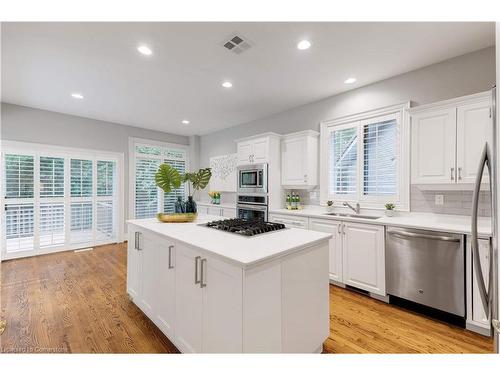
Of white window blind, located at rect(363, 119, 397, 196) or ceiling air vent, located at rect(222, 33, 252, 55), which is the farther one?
white window blind, located at rect(363, 119, 397, 196)

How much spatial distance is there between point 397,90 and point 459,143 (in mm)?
1052

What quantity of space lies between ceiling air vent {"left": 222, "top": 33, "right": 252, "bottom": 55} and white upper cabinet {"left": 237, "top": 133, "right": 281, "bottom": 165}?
162 centimetres

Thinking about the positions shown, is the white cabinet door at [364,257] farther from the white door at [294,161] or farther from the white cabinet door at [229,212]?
the white cabinet door at [229,212]

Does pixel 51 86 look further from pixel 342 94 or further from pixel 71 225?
pixel 342 94

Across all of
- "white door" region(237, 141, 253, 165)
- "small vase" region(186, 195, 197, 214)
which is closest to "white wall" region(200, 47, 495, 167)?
"white door" region(237, 141, 253, 165)

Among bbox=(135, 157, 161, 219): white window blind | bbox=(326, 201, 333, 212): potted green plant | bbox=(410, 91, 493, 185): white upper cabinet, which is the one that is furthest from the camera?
bbox=(135, 157, 161, 219): white window blind

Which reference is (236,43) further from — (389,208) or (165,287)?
(389,208)

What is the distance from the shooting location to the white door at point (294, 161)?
3678mm

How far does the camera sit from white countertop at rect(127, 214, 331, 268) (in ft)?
4.12

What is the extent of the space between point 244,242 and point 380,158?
246 cm

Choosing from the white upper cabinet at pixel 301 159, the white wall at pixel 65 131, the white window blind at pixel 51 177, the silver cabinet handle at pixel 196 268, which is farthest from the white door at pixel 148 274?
the white wall at pixel 65 131

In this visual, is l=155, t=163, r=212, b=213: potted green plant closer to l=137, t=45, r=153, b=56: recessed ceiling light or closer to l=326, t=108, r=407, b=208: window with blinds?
l=137, t=45, r=153, b=56: recessed ceiling light

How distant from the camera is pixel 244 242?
154cm
